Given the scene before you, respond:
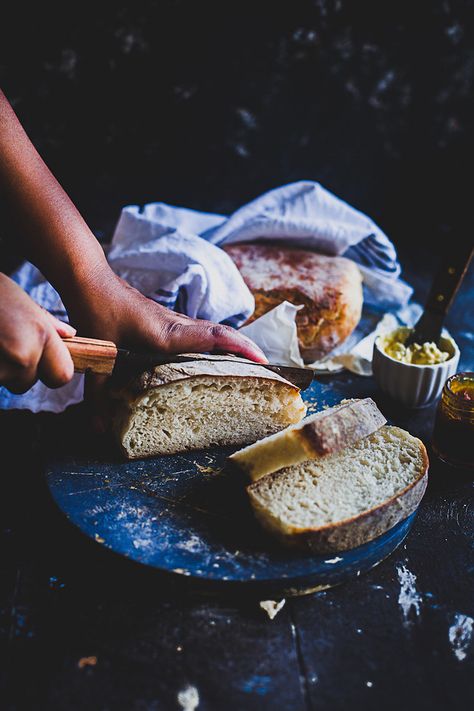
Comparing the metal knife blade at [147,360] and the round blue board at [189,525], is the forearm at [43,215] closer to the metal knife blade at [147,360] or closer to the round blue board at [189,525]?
the metal knife blade at [147,360]

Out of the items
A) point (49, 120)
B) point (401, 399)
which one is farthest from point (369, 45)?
point (401, 399)

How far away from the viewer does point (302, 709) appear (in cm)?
Answer: 146


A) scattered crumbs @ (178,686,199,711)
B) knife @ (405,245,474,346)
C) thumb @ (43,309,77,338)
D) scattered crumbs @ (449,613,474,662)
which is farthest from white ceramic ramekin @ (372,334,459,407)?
scattered crumbs @ (178,686,199,711)

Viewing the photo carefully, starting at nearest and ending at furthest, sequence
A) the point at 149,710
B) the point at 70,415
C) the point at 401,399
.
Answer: the point at 149,710, the point at 70,415, the point at 401,399

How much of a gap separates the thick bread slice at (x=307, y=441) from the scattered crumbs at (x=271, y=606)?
33cm

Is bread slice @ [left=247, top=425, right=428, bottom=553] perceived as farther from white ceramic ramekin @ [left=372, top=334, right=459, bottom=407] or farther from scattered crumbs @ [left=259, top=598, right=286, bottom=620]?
white ceramic ramekin @ [left=372, top=334, right=459, bottom=407]

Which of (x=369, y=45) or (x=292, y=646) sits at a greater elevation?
(x=369, y=45)

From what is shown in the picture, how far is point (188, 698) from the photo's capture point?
57.7 inches

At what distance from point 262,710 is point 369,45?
10.5 ft

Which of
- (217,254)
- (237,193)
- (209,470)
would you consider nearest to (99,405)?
(209,470)

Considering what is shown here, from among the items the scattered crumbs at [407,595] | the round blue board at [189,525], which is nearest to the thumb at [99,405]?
the round blue board at [189,525]

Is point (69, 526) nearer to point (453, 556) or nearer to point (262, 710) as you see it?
point (262, 710)

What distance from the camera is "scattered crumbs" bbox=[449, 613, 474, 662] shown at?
1.61m

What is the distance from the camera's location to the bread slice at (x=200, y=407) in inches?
78.4
